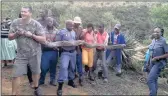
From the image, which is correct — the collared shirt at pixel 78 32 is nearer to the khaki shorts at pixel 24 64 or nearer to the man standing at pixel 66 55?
the man standing at pixel 66 55

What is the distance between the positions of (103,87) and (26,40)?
3.18 metres

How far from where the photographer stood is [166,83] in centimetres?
1030

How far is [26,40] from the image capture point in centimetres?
570

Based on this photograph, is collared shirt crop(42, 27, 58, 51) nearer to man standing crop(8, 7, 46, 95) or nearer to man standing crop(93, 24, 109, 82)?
man standing crop(8, 7, 46, 95)

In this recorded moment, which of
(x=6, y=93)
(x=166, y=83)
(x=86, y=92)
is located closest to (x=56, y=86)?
(x=86, y=92)

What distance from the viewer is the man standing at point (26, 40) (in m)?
5.60

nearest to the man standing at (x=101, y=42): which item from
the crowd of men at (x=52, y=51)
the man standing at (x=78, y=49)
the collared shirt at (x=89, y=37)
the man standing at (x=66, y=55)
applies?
the crowd of men at (x=52, y=51)

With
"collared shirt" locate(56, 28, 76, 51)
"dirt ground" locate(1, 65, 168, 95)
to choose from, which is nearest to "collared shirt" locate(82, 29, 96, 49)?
"collared shirt" locate(56, 28, 76, 51)

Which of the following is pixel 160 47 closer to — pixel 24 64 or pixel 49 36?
pixel 49 36

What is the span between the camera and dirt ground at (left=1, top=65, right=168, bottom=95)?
23.0 feet

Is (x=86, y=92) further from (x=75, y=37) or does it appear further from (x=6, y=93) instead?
(x=6, y=93)

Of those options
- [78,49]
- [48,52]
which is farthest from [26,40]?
[78,49]

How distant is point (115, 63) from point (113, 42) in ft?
3.45

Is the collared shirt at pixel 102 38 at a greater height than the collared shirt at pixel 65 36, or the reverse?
the collared shirt at pixel 65 36
